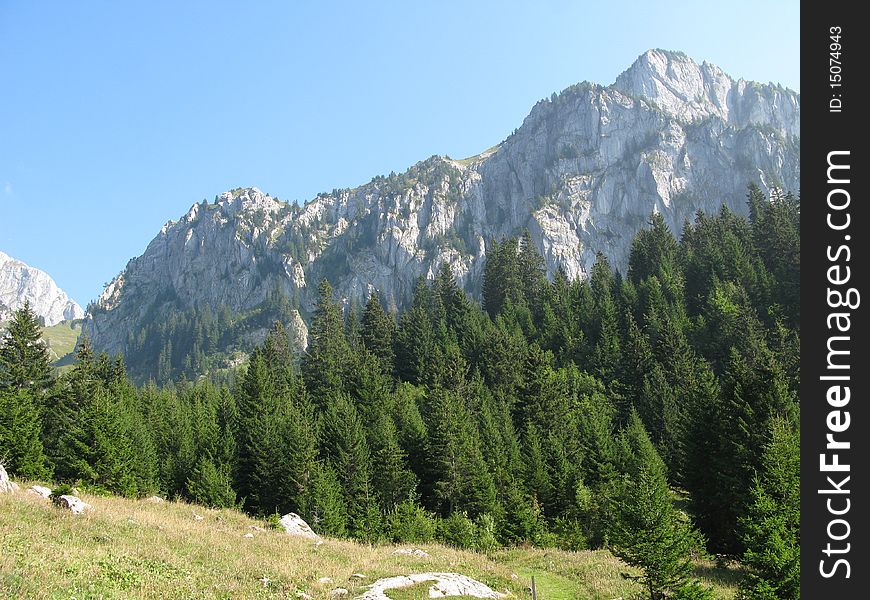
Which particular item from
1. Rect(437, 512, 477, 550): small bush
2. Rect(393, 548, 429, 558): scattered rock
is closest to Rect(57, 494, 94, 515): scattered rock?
Rect(393, 548, 429, 558): scattered rock

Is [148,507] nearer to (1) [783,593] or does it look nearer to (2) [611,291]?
(1) [783,593]

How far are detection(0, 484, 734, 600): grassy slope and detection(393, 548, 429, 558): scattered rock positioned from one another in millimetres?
698

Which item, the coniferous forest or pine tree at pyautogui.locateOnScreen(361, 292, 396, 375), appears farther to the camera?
pine tree at pyautogui.locateOnScreen(361, 292, 396, 375)

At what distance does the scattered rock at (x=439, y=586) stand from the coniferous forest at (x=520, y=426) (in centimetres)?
683

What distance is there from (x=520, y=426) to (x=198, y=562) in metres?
53.2

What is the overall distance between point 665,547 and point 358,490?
34776 millimetres

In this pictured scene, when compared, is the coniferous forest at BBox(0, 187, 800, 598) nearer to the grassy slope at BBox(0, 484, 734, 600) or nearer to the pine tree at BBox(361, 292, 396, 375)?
the pine tree at BBox(361, 292, 396, 375)

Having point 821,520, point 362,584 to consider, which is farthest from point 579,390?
point 821,520

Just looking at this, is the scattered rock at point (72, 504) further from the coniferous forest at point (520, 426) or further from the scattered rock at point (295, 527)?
the coniferous forest at point (520, 426)

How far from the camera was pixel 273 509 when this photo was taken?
170 ft

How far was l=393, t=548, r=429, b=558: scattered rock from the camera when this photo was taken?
29109mm

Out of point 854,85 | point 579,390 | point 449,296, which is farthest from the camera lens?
point 449,296

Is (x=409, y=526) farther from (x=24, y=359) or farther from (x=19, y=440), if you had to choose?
(x=24, y=359)

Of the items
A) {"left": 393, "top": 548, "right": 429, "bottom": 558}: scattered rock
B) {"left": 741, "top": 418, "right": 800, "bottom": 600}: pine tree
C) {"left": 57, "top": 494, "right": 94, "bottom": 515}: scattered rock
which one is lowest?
{"left": 393, "top": 548, "right": 429, "bottom": 558}: scattered rock
